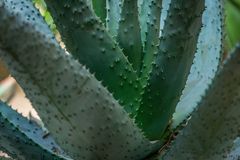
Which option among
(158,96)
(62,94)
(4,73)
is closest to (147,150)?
(158,96)

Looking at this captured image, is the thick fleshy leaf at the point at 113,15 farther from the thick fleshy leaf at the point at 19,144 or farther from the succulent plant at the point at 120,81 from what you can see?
the thick fleshy leaf at the point at 19,144

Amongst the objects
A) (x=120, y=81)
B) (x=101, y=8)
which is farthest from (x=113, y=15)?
(x=120, y=81)

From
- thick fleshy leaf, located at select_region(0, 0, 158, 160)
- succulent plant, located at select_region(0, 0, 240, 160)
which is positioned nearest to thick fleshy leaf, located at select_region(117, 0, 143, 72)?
succulent plant, located at select_region(0, 0, 240, 160)

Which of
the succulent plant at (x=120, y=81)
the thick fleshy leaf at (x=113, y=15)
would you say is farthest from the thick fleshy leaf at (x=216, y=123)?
the thick fleshy leaf at (x=113, y=15)

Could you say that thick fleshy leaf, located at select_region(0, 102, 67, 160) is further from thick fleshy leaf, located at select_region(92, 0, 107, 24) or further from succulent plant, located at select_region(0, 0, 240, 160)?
thick fleshy leaf, located at select_region(92, 0, 107, 24)

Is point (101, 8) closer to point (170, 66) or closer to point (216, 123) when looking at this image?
point (170, 66)

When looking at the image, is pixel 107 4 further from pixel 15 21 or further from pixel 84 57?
pixel 15 21
